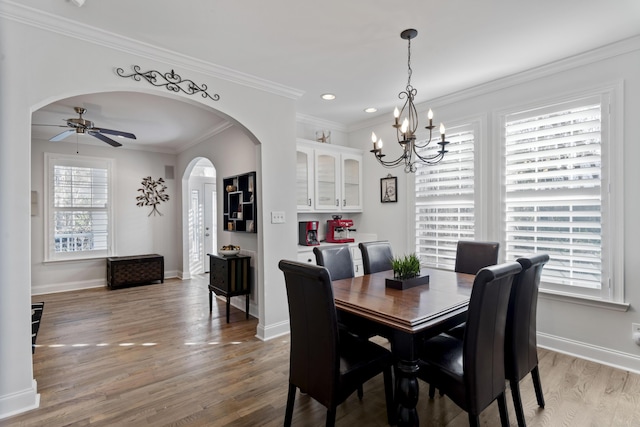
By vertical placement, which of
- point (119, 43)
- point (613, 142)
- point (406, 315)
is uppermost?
point (119, 43)

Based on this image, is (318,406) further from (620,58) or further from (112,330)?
(620,58)

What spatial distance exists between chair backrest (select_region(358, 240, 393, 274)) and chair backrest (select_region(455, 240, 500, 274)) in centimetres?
65

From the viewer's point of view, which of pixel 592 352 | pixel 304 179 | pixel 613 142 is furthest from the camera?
pixel 304 179

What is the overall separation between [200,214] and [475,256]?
216 inches

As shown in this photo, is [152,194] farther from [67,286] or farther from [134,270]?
[67,286]

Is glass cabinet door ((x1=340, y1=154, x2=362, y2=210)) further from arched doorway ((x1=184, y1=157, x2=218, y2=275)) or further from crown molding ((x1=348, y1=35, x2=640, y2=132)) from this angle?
arched doorway ((x1=184, y1=157, x2=218, y2=275))

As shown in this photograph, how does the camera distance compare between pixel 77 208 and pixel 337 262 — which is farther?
pixel 77 208

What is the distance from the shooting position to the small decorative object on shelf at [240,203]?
4.12m

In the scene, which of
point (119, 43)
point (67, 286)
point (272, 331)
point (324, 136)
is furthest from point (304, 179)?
point (67, 286)

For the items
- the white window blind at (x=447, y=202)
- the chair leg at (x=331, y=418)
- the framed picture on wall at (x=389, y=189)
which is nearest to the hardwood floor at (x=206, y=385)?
the chair leg at (x=331, y=418)

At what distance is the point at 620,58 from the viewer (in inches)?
105

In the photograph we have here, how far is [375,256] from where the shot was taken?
9.91 feet

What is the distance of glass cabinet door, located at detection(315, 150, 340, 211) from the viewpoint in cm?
437

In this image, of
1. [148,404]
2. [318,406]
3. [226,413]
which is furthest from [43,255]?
[318,406]
